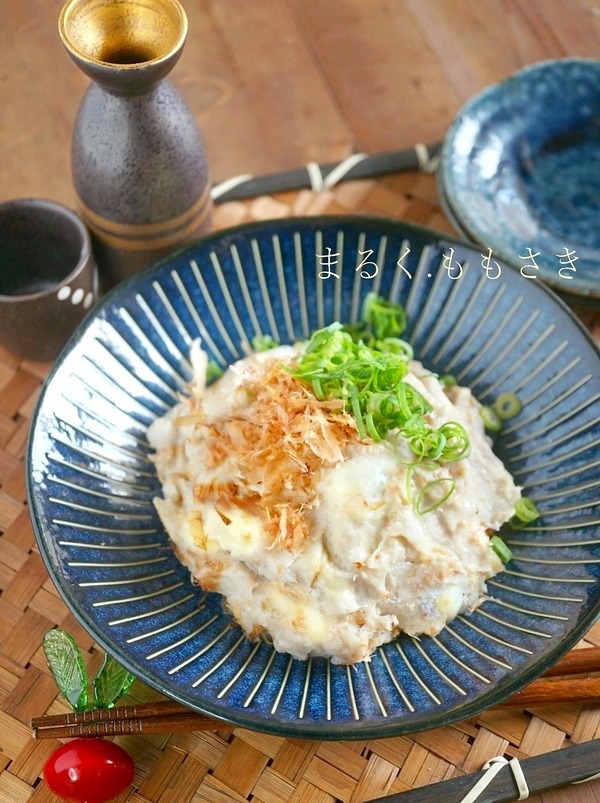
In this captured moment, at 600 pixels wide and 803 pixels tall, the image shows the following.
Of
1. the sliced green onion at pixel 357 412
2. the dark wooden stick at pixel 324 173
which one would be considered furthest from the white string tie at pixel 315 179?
the sliced green onion at pixel 357 412

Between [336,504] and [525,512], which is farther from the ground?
[525,512]

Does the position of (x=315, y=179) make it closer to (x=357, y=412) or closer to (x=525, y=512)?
(x=357, y=412)

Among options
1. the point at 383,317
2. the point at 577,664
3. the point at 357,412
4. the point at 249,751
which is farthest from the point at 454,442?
the point at 249,751

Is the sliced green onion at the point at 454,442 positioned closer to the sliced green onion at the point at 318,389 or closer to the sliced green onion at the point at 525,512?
the sliced green onion at the point at 525,512

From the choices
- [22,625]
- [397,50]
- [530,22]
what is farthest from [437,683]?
[530,22]

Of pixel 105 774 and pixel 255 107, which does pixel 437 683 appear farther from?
pixel 255 107

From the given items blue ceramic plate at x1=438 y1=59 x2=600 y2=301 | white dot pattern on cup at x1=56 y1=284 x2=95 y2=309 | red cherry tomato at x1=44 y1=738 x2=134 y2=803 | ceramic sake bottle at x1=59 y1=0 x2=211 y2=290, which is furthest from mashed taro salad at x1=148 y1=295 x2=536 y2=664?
blue ceramic plate at x1=438 y1=59 x2=600 y2=301
